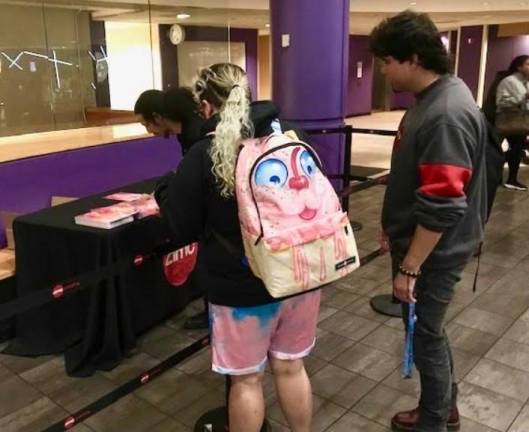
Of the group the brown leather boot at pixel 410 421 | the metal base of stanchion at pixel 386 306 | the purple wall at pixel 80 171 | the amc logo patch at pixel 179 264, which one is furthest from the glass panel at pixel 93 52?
the brown leather boot at pixel 410 421

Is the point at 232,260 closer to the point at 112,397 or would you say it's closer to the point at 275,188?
the point at 275,188

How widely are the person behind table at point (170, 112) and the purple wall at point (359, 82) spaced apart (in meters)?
13.1

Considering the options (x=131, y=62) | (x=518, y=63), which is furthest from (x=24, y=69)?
(x=518, y=63)

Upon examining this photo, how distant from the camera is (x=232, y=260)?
1.46 metres

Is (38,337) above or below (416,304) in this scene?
below

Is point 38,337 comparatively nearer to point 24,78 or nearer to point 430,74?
point 430,74

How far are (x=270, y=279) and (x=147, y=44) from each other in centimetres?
1083

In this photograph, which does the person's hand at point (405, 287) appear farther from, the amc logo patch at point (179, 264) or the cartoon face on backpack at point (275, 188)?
the amc logo patch at point (179, 264)

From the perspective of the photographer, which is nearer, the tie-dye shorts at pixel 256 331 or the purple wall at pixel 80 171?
the tie-dye shorts at pixel 256 331

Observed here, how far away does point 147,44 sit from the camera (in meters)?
11.3

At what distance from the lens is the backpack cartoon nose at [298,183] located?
137 cm

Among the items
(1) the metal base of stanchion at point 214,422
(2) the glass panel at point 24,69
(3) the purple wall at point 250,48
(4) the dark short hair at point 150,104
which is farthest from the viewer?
(3) the purple wall at point 250,48

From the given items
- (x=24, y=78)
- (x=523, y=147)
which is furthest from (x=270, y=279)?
(x=24, y=78)

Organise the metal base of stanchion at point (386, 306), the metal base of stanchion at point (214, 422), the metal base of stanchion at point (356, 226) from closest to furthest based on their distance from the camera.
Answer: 1. the metal base of stanchion at point (214, 422)
2. the metal base of stanchion at point (386, 306)
3. the metal base of stanchion at point (356, 226)
